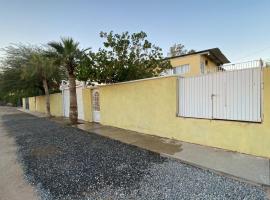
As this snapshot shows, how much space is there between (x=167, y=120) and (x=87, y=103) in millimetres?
7128

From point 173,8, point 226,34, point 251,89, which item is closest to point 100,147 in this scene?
point 251,89

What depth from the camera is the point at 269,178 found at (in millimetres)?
3592

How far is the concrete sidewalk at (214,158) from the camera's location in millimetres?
3818

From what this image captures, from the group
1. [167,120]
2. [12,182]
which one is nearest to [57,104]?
[167,120]

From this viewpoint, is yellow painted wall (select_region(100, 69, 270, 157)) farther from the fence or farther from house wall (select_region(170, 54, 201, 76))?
house wall (select_region(170, 54, 201, 76))

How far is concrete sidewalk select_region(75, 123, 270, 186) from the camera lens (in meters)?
3.82

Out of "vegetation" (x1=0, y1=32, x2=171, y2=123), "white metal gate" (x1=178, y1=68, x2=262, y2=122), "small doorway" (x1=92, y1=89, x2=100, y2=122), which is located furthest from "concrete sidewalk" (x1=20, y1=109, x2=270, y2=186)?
"small doorway" (x1=92, y1=89, x2=100, y2=122)

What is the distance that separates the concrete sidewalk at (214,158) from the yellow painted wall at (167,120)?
11.6 inches

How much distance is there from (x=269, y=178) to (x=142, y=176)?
2474 millimetres

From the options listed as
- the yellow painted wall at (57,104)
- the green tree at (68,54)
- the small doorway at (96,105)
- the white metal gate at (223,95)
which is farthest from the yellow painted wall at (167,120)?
the yellow painted wall at (57,104)

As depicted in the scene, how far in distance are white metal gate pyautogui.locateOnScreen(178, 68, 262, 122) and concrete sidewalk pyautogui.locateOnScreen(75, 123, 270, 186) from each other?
102 cm

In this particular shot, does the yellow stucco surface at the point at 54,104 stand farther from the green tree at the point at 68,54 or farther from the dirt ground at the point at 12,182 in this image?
the dirt ground at the point at 12,182

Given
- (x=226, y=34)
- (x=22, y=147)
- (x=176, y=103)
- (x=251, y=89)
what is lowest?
(x=22, y=147)

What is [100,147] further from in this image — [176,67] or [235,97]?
[176,67]
